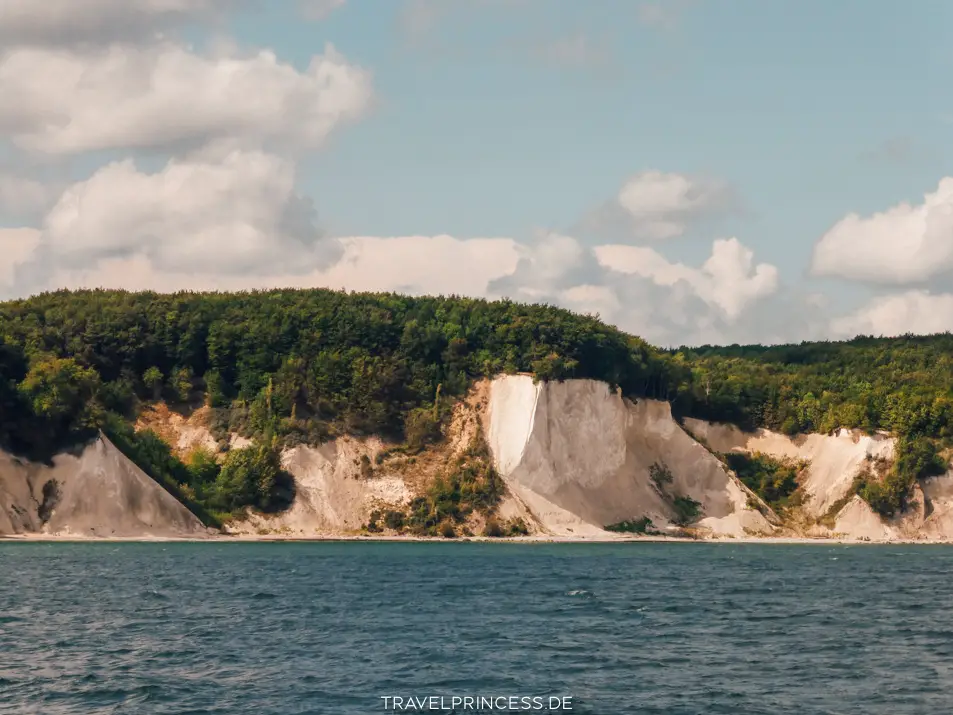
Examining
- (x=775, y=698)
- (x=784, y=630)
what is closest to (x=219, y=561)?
(x=784, y=630)

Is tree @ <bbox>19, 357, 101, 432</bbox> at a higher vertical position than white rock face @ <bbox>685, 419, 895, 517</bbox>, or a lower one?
higher

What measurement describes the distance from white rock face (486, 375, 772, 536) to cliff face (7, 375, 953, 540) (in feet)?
0.45

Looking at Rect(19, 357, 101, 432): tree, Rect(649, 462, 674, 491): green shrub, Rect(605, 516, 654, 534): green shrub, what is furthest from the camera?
Rect(649, 462, 674, 491): green shrub

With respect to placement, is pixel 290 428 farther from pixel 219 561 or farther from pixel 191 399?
pixel 219 561

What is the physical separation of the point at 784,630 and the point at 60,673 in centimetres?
2857

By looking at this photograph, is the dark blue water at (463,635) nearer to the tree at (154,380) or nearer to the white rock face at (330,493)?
the white rock face at (330,493)

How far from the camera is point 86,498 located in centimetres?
11488

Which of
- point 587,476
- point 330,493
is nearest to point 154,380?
point 330,493

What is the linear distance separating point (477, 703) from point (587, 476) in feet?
319

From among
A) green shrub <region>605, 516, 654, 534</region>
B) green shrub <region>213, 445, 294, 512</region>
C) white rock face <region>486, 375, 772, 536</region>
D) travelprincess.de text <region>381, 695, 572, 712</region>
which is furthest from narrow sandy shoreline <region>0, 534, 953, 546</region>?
travelprincess.de text <region>381, 695, 572, 712</region>

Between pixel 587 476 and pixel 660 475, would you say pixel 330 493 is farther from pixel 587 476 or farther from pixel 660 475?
pixel 660 475

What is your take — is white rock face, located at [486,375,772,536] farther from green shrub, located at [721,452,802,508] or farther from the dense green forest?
green shrub, located at [721,452,802,508]

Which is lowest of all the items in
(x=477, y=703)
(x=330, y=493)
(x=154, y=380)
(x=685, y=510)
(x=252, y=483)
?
(x=477, y=703)

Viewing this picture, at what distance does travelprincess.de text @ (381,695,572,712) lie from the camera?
36.7 metres
